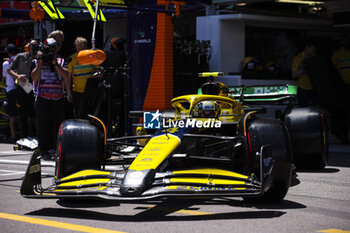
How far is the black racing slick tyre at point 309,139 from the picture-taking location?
8930 mm

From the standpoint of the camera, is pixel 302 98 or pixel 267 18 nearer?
pixel 302 98

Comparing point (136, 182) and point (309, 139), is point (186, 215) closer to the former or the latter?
point (136, 182)

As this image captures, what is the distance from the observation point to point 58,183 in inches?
235

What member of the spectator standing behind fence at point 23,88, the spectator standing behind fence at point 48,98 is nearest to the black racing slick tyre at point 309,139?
the spectator standing behind fence at point 48,98

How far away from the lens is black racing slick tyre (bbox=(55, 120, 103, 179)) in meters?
6.41

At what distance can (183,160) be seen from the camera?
22.0 ft

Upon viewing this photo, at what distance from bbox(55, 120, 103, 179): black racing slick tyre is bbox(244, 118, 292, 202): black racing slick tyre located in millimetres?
1550

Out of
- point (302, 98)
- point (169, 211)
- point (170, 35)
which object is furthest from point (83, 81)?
point (169, 211)

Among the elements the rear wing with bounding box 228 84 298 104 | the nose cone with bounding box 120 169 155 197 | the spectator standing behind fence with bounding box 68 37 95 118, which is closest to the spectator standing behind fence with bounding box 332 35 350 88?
the rear wing with bounding box 228 84 298 104

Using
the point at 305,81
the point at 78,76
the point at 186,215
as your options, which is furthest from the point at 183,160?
the point at 305,81

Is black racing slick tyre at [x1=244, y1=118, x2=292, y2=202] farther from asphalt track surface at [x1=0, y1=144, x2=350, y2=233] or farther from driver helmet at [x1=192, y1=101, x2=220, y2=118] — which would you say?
driver helmet at [x1=192, y1=101, x2=220, y2=118]

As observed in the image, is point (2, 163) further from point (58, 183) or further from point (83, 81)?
point (58, 183)

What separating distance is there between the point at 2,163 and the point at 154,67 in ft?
13.7

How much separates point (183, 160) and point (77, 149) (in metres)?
1.09
